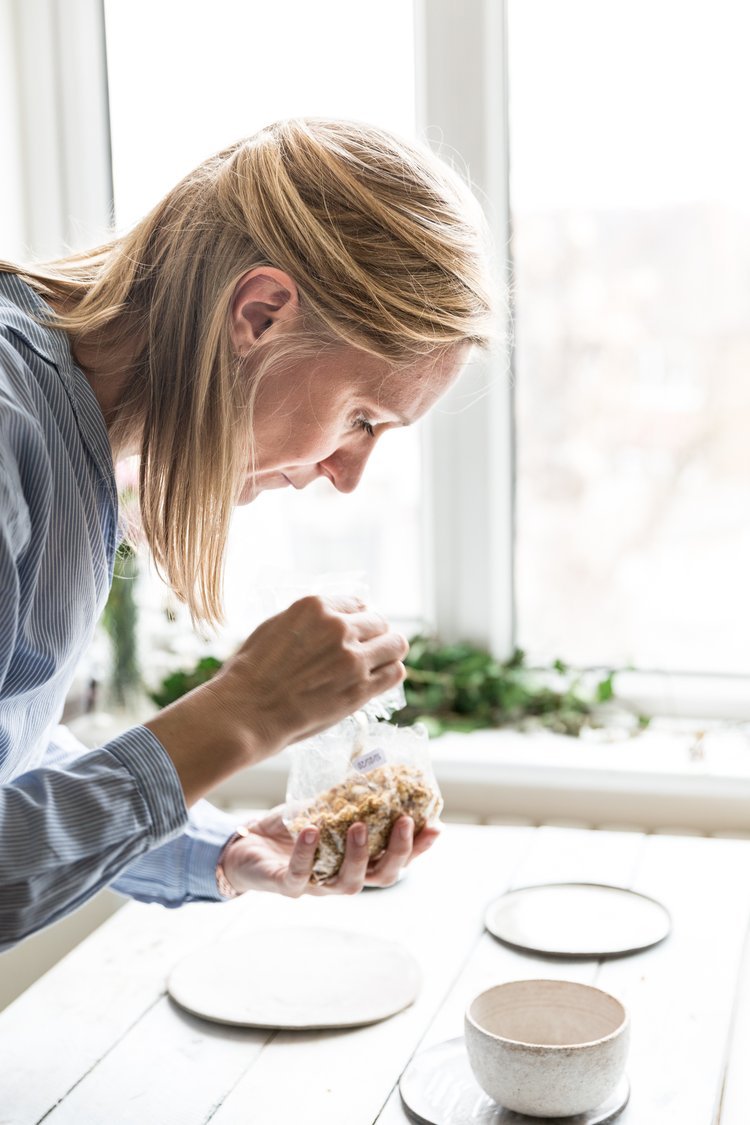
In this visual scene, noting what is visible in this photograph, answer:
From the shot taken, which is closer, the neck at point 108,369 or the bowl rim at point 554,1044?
the bowl rim at point 554,1044

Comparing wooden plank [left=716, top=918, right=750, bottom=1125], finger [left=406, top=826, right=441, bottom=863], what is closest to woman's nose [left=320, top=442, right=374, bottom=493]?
finger [left=406, top=826, right=441, bottom=863]

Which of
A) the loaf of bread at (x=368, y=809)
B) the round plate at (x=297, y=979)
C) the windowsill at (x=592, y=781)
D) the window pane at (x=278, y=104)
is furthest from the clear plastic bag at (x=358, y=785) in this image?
the window pane at (x=278, y=104)

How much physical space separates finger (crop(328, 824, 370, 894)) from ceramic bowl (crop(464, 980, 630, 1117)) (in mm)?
159

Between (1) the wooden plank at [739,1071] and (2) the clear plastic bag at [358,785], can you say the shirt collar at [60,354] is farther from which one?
(1) the wooden plank at [739,1071]

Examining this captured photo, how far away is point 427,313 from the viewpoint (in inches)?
40.6

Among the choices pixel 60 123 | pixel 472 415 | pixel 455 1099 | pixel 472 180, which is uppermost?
pixel 60 123

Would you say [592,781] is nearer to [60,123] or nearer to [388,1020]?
[388,1020]

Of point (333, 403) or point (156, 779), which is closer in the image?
point (156, 779)

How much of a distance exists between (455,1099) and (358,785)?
0.96 ft

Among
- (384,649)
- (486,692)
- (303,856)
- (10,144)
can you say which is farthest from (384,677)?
(10,144)

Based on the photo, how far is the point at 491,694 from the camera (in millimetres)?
2230

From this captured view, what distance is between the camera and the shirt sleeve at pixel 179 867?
49.9 inches

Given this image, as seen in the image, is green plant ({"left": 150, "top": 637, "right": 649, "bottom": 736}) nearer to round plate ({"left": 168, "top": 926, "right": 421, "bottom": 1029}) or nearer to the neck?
round plate ({"left": 168, "top": 926, "right": 421, "bottom": 1029})

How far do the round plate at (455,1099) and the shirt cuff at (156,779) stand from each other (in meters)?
0.33
